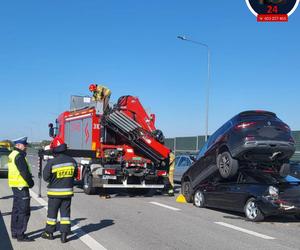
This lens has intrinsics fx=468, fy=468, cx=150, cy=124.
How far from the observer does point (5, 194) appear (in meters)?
15.7

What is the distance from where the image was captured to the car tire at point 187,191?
14.0 m

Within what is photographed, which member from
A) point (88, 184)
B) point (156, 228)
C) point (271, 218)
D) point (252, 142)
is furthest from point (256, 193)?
point (88, 184)

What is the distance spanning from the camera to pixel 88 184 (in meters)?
15.9

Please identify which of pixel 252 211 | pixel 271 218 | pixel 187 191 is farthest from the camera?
pixel 187 191

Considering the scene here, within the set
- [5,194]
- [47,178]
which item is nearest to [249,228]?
[47,178]

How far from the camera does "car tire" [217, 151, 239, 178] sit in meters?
11.7

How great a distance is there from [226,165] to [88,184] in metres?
5.69

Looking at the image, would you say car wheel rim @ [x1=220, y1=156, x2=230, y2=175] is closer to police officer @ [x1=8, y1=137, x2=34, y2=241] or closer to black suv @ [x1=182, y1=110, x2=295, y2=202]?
black suv @ [x1=182, y1=110, x2=295, y2=202]

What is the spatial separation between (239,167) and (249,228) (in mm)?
2378

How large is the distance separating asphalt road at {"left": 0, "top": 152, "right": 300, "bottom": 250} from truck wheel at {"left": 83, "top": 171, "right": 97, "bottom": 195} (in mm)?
1867

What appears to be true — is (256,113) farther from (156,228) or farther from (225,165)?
(156,228)

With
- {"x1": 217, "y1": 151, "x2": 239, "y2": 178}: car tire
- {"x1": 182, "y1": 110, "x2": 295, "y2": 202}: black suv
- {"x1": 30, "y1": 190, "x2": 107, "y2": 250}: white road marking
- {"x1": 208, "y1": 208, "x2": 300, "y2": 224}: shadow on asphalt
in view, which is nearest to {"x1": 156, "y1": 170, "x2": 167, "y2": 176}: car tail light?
{"x1": 182, "y1": 110, "x2": 295, "y2": 202}: black suv

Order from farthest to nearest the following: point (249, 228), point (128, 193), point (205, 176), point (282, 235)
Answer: point (128, 193), point (205, 176), point (249, 228), point (282, 235)

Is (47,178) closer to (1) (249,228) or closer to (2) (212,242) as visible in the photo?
(2) (212,242)
